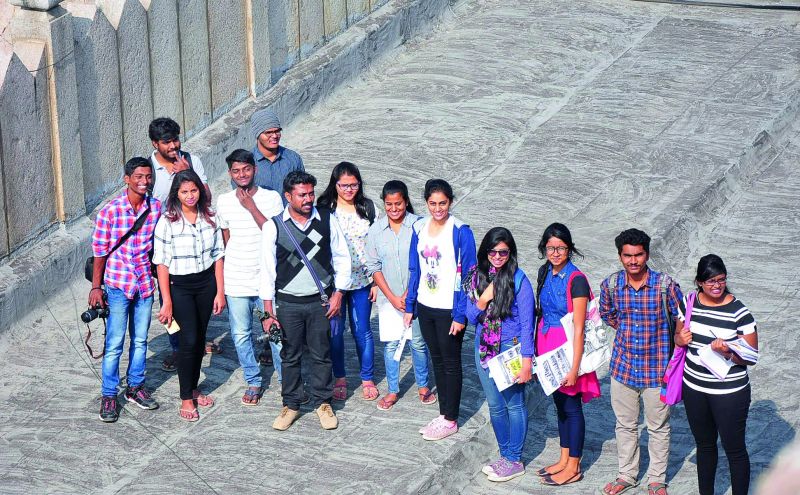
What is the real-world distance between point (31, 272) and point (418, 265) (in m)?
3.31

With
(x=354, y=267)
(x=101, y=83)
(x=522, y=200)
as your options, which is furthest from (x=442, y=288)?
(x=101, y=83)

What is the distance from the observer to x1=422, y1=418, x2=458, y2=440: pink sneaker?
27.2 ft

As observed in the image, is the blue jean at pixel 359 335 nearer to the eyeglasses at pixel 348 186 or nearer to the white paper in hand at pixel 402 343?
the white paper in hand at pixel 402 343

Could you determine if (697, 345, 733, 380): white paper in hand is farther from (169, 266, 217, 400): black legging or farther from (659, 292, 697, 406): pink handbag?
(169, 266, 217, 400): black legging

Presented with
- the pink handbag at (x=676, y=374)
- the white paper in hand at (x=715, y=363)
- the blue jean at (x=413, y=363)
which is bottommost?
the blue jean at (x=413, y=363)

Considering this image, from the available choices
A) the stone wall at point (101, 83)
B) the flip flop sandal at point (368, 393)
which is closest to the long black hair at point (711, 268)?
the flip flop sandal at point (368, 393)

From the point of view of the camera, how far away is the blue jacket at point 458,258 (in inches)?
316

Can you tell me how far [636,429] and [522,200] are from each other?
13.9ft

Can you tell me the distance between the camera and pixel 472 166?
12469 millimetres

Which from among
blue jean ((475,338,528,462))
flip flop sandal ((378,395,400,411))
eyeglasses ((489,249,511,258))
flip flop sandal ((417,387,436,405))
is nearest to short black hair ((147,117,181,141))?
flip flop sandal ((378,395,400,411))

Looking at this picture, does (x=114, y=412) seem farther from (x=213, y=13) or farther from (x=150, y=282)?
(x=213, y=13)

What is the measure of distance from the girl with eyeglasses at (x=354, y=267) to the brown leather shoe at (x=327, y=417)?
13.3 inches

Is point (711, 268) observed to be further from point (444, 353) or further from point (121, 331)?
point (121, 331)

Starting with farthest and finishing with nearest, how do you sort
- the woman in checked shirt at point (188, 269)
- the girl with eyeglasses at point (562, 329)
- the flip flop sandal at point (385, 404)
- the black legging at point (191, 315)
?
the flip flop sandal at point (385, 404) → the black legging at point (191, 315) → the woman in checked shirt at point (188, 269) → the girl with eyeglasses at point (562, 329)
